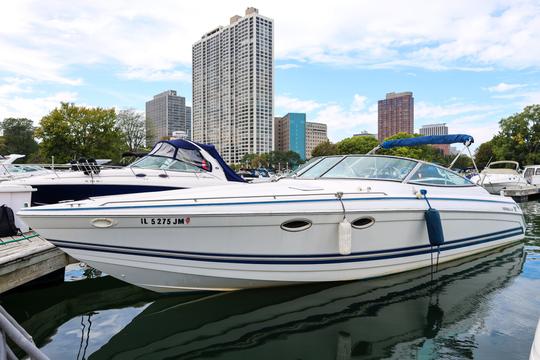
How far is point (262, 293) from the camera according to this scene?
4.70 meters

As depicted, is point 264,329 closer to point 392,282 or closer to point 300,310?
point 300,310

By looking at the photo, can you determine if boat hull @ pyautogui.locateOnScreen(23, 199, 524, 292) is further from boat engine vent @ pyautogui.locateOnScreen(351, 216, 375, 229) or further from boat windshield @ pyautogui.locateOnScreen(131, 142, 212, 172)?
boat windshield @ pyautogui.locateOnScreen(131, 142, 212, 172)

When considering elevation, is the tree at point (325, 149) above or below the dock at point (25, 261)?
above

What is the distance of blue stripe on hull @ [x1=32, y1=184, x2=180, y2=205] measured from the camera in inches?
301

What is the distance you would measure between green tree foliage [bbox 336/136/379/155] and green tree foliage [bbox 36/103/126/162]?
38335 millimetres

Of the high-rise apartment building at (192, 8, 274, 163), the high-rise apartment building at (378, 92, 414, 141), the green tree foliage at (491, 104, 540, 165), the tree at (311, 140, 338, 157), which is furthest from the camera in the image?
the high-rise apartment building at (378, 92, 414, 141)

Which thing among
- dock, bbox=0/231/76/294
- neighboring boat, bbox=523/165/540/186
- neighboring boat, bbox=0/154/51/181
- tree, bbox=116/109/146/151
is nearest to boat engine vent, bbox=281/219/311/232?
dock, bbox=0/231/76/294

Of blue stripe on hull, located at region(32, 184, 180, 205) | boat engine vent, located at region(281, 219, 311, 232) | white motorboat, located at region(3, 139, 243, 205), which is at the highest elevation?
white motorboat, located at region(3, 139, 243, 205)

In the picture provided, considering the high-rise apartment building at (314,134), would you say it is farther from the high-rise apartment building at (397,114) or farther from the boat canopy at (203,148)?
the boat canopy at (203,148)

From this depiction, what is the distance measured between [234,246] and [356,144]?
60828mm

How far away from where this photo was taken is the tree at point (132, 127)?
54909 millimetres

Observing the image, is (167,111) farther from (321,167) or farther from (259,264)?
(259,264)

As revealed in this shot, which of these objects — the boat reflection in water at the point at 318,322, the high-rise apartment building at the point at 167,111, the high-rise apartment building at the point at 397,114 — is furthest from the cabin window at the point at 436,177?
the high-rise apartment building at the point at 397,114

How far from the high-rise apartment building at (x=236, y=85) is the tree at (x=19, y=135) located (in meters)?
66.7
